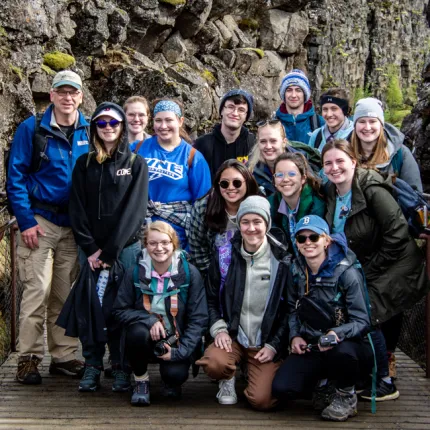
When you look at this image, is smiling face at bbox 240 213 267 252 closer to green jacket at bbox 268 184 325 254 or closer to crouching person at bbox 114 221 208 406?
green jacket at bbox 268 184 325 254

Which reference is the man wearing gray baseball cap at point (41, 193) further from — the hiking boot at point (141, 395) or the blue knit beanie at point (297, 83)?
the blue knit beanie at point (297, 83)

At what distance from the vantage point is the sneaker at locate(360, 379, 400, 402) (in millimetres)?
5746

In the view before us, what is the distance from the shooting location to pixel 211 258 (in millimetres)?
6066

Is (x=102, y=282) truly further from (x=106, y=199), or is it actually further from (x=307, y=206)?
A: (x=307, y=206)

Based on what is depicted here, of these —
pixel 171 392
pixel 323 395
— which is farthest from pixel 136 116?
pixel 323 395

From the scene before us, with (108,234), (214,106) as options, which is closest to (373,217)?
(108,234)

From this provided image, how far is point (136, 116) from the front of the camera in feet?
23.2

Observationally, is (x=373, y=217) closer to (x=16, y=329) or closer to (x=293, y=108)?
(x=293, y=108)

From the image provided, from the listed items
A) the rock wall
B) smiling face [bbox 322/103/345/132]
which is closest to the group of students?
smiling face [bbox 322/103/345/132]

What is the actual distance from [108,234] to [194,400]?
1.65 metres

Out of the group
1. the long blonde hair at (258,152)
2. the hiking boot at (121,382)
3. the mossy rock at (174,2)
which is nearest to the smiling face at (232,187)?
the long blonde hair at (258,152)

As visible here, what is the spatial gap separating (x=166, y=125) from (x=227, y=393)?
2.57m

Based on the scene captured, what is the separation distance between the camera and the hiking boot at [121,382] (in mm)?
5906

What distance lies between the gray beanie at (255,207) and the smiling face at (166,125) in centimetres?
124
